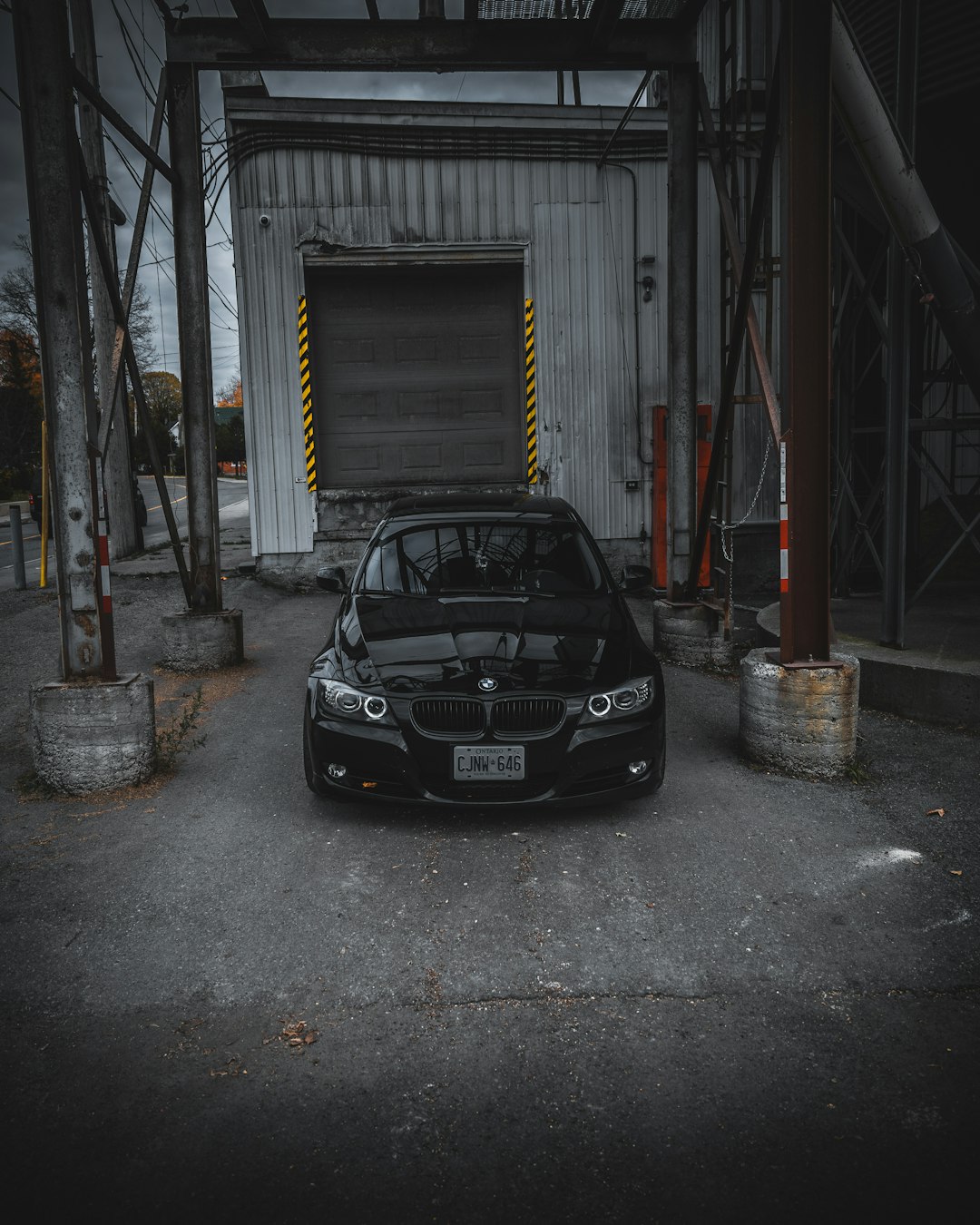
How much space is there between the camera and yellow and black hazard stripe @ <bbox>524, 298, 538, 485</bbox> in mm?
12727

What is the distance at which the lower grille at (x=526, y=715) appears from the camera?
4477 millimetres

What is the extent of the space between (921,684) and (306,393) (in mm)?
8738

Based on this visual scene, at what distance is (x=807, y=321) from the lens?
17.5 feet

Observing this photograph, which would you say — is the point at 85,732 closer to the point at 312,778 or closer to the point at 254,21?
the point at 312,778

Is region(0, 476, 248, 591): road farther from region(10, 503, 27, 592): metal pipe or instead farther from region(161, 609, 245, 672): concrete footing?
region(161, 609, 245, 672): concrete footing

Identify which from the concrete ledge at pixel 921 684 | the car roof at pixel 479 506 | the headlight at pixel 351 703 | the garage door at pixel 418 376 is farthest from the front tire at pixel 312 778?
the garage door at pixel 418 376

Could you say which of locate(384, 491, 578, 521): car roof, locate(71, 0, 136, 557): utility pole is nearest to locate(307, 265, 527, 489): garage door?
locate(71, 0, 136, 557): utility pole

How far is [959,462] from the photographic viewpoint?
16.6m

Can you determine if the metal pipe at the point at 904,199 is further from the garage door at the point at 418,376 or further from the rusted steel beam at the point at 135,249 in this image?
the garage door at the point at 418,376

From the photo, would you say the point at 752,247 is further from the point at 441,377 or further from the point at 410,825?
the point at 441,377

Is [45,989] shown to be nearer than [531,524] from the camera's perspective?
Yes

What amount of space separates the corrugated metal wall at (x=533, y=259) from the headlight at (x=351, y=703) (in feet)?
27.2

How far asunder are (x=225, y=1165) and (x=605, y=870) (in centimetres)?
219

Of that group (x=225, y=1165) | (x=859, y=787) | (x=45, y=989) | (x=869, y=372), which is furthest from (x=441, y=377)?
(x=225, y=1165)
